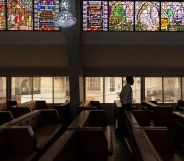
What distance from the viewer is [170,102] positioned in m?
11.4

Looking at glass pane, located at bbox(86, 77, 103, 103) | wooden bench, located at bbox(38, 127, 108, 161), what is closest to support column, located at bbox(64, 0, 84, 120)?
glass pane, located at bbox(86, 77, 103, 103)

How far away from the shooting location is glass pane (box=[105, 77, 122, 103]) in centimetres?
1130

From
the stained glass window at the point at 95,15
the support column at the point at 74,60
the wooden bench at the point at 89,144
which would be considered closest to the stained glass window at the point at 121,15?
the stained glass window at the point at 95,15

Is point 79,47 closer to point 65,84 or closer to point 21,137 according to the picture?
point 65,84

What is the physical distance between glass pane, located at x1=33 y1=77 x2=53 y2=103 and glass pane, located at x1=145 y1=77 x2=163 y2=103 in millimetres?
3246

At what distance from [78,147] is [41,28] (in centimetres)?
565

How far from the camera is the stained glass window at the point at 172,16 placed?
9625 millimetres

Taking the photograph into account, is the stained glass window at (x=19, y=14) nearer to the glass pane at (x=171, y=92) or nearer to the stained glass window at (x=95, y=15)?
the stained glass window at (x=95, y=15)

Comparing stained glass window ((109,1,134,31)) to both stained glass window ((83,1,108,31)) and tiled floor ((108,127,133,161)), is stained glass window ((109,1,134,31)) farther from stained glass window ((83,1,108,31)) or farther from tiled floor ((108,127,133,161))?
tiled floor ((108,127,133,161))

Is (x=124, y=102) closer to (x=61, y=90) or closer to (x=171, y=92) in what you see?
(x=61, y=90)

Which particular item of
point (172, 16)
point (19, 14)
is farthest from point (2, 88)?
point (172, 16)

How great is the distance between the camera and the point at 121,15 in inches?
383

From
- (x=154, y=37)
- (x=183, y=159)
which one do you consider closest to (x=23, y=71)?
(x=154, y=37)

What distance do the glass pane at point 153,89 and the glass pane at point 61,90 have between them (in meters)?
2.67
